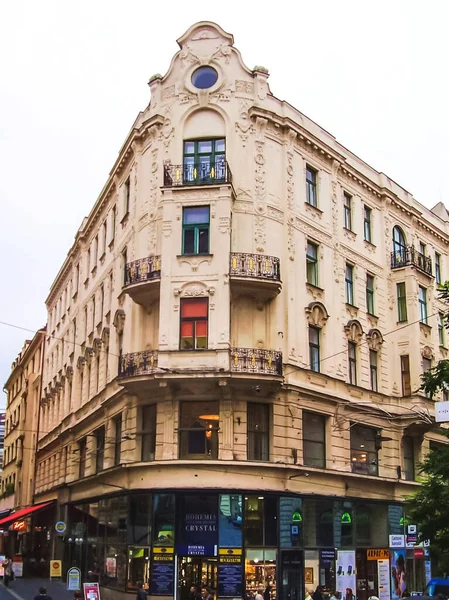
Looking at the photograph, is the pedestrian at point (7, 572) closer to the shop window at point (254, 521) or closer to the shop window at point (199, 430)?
the shop window at point (199, 430)

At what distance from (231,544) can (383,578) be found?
31.8 feet

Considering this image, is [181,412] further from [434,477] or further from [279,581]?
[434,477]

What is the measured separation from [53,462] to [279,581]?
26.1 meters

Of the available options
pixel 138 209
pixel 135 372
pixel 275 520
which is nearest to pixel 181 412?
pixel 135 372

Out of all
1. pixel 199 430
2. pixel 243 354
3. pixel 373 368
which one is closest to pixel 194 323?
pixel 243 354

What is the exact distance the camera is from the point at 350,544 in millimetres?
33594

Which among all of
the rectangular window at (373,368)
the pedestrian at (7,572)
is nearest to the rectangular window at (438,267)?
the rectangular window at (373,368)

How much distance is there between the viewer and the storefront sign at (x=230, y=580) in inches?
1107

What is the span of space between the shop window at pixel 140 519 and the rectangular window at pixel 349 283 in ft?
45.8

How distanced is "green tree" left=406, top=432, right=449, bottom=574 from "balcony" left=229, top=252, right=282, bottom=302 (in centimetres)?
1083

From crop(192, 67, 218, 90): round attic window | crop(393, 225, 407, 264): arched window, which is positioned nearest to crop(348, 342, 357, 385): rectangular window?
crop(393, 225, 407, 264): arched window

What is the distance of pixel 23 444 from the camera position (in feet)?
221

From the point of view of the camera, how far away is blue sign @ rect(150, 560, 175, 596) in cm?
2828

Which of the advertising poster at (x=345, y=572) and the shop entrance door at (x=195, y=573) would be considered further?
the advertising poster at (x=345, y=572)
